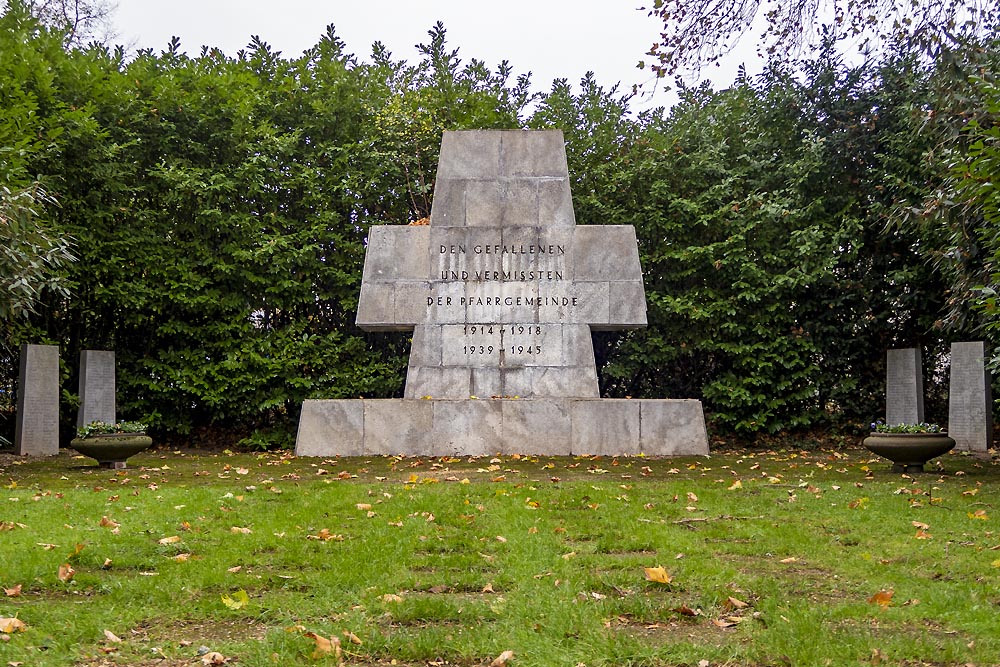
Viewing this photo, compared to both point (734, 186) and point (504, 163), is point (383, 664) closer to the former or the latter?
point (504, 163)

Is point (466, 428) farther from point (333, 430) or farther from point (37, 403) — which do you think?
point (37, 403)

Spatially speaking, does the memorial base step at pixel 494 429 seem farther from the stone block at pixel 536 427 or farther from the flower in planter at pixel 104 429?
the flower in planter at pixel 104 429

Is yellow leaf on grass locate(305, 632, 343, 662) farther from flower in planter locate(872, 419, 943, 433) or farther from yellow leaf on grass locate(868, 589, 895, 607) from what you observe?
flower in planter locate(872, 419, 943, 433)

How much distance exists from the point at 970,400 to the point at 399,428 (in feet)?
25.5

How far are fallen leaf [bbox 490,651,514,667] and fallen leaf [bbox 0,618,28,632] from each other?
6.47ft

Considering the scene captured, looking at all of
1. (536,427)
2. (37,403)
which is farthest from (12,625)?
(37,403)

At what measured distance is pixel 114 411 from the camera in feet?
43.3

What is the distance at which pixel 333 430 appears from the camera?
454 inches

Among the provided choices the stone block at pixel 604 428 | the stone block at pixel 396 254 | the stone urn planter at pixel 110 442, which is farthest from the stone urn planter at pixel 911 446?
the stone urn planter at pixel 110 442

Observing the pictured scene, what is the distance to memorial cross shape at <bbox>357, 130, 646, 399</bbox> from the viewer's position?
490 inches

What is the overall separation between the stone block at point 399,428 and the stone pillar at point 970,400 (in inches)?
283

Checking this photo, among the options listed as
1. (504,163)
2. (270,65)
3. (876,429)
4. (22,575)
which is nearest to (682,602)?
(22,575)

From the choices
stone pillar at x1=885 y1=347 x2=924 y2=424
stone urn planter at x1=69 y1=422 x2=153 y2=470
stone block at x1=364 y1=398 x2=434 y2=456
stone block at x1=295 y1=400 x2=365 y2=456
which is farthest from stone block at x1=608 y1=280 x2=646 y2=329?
stone urn planter at x1=69 y1=422 x2=153 y2=470

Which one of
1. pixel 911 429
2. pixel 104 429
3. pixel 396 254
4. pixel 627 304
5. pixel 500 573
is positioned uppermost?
pixel 396 254
